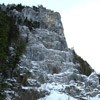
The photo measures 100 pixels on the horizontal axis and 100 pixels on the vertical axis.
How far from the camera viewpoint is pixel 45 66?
80812 mm

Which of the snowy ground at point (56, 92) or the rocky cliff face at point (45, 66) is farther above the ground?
the rocky cliff face at point (45, 66)

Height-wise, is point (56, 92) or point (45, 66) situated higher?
point (45, 66)

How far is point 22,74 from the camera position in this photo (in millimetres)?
69625

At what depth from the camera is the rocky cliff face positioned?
67125 mm

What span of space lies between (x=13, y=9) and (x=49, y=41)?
837 inches

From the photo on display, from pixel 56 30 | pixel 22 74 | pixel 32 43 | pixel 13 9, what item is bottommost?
pixel 22 74

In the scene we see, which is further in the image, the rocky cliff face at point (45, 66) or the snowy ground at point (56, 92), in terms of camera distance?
the rocky cliff face at point (45, 66)

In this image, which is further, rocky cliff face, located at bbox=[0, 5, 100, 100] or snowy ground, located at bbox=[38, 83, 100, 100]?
rocky cliff face, located at bbox=[0, 5, 100, 100]

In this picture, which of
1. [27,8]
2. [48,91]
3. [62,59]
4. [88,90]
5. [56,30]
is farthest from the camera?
[27,8]

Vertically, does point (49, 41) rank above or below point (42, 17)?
below

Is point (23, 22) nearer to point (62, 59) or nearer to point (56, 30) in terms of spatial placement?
point (56, 30)

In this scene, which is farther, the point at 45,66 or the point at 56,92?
the point at 45,66

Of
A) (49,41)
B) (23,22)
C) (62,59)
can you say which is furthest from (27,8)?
(62,59)

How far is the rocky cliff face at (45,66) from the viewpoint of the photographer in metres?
67.1
